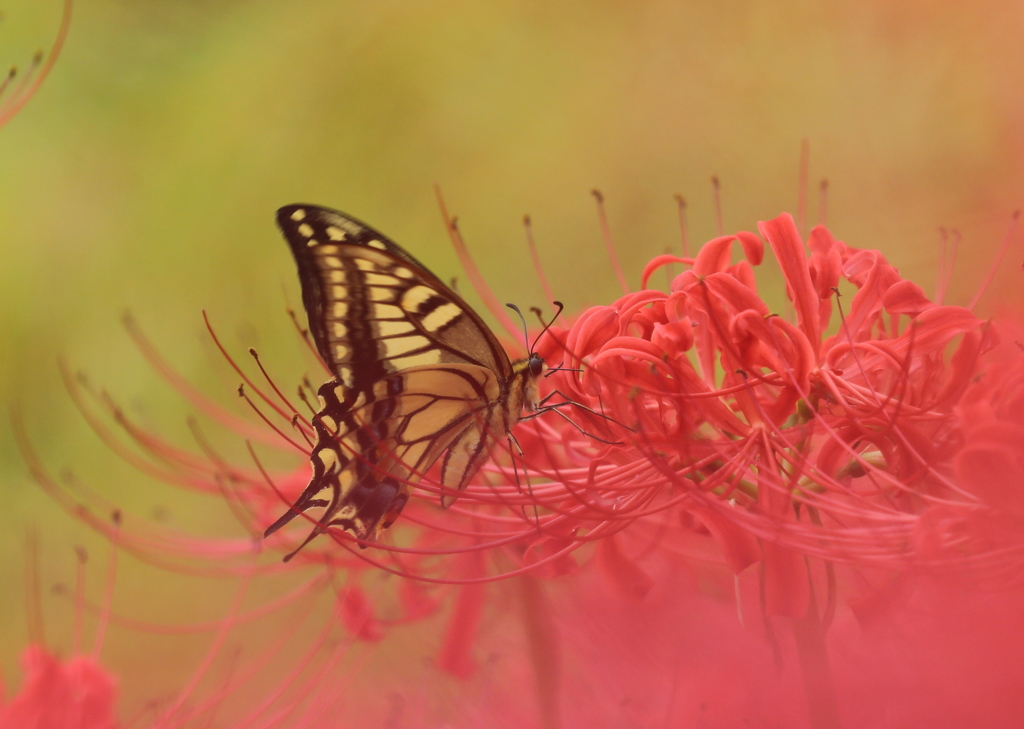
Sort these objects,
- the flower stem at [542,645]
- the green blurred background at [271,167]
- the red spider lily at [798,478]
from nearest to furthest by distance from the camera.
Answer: the red spider lily at [798,478] → the flower stem at [542,645] → the green blurred background at [271,167]

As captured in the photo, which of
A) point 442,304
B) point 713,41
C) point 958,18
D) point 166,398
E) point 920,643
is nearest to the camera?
point 920,643

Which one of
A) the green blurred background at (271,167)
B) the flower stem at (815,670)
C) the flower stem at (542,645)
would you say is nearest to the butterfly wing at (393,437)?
the flower stem at (542,645)

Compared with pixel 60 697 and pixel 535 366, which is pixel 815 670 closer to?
pixel 535 366

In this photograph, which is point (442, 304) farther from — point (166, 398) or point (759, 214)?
point (166, 398)

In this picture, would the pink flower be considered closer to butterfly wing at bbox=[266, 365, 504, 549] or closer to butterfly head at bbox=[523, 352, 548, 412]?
butterfly wing at bbox=[266, 365, 504, 549]

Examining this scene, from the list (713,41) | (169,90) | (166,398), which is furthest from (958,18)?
(166,398)

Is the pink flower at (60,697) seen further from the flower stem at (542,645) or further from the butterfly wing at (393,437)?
the flower stem at (542,645)
